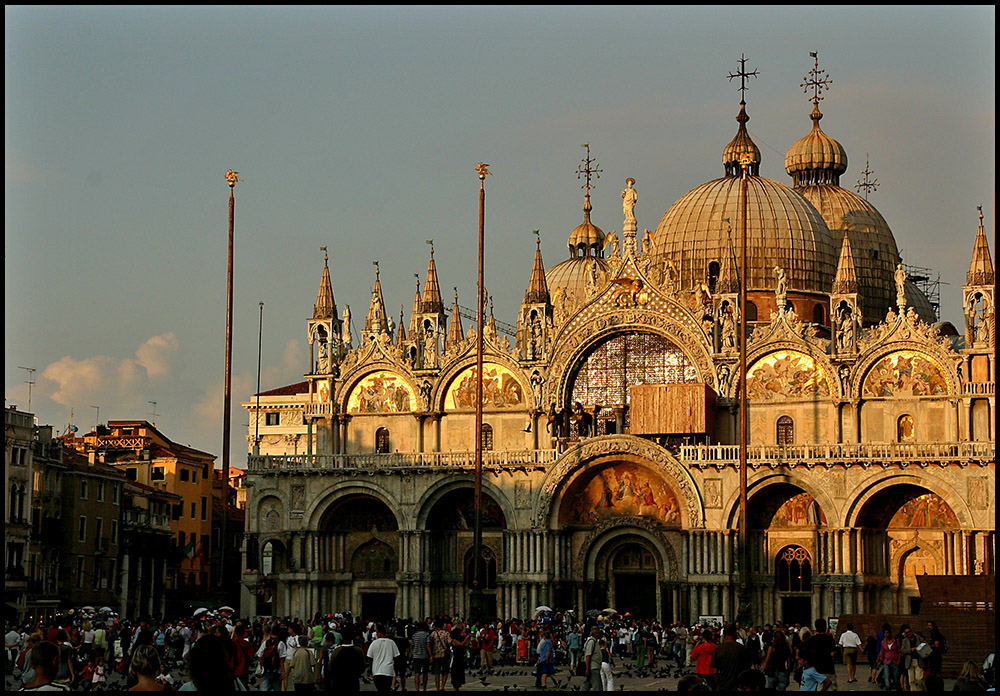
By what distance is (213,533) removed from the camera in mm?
97375

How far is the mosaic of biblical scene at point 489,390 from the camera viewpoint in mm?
71250

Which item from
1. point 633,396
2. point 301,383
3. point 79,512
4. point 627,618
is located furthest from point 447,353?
point 301,383

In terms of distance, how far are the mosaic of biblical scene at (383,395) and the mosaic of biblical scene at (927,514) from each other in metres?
21.1

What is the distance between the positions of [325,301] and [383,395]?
5.46 m

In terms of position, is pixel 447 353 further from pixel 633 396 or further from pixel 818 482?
pixel 818 482

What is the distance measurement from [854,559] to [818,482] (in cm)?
312

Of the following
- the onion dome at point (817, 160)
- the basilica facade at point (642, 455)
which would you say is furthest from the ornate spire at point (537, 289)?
→ the onion dome at point (817, 160)

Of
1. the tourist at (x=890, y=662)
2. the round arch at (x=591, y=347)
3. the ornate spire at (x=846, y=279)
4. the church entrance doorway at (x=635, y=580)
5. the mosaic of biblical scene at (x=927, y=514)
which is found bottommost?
the tourist at (x=890, y=662)

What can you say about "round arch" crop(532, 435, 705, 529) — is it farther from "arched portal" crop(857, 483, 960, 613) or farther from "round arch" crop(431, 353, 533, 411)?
"arched portal" crop(857, 483, 960, 613)

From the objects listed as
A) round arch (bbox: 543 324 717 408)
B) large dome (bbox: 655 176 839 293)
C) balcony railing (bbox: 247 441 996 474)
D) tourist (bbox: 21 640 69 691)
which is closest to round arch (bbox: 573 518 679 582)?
balcony railing (bbox: 247 441 996 474)

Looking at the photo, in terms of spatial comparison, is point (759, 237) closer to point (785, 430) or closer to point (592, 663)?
point (785, 430)

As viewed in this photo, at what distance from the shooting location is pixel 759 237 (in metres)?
78.2

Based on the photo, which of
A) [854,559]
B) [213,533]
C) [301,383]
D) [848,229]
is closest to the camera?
[854,559]

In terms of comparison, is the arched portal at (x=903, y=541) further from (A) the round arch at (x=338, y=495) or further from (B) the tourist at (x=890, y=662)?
(B) the tourist at (x=890, y=662)
